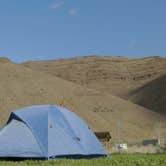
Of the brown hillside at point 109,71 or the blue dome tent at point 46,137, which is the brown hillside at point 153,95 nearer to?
Answer: the brown hillside at point 109,71

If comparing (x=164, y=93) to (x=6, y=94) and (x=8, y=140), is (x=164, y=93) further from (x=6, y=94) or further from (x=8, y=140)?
(x=8, y=140)

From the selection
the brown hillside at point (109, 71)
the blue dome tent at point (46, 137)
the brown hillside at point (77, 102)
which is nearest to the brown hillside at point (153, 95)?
the brown hillside at point (109, 71)

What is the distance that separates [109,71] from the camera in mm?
132625

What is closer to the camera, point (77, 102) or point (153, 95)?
point (77, 102)

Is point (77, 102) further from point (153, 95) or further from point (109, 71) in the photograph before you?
point (109, 71)

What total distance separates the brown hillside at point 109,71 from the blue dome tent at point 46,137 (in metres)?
102

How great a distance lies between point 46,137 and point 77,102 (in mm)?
52186

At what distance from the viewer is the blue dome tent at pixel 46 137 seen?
1227 cm

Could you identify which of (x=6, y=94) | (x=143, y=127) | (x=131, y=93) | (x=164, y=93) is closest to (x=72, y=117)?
(x=6, y=94)

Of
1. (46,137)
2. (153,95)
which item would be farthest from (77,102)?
(46,137)

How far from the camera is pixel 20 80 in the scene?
66.6 meters

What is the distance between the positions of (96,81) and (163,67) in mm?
18654

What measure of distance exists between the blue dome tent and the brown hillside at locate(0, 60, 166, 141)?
120ft

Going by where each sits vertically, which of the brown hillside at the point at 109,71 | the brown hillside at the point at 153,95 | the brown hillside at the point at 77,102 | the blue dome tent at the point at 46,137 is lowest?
the blue dome tent at the point at 46,137
